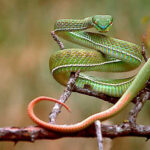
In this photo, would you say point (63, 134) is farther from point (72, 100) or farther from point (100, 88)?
point (72, 100)

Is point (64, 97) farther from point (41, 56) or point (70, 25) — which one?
point (41, 56)

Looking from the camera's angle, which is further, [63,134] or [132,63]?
[132,63]

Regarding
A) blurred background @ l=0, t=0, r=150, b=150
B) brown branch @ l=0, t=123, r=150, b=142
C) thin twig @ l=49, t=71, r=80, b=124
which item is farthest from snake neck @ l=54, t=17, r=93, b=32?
blurred background @ l=0, t=0, r=150, b=150

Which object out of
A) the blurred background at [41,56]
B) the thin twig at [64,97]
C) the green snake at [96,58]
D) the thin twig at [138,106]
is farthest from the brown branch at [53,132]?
the blurred background at [41,56]

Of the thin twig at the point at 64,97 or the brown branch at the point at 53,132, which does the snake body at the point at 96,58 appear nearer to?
the thin twig at the point at 64,97

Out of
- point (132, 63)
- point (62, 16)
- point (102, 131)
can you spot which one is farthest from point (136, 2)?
point (102, 131)

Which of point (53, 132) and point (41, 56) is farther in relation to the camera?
point (41, 56)

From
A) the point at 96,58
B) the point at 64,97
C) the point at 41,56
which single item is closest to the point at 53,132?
the point at 64,97

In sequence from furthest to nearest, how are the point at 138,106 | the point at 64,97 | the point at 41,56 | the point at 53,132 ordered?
1. the point at 41,56
2. the point at 64,97
3. the point at 138,106
4. the point at 53,132
